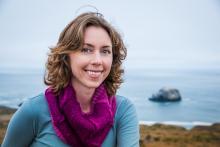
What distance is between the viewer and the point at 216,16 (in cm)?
383

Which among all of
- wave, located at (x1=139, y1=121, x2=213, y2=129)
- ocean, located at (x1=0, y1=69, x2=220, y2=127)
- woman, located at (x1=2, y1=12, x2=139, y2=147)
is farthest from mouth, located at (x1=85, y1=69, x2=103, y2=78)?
wave, located at (x1=139, y1=121, x2=213, y2=129)

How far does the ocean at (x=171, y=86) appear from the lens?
3498mm

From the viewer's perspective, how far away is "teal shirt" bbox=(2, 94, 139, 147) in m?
1.02

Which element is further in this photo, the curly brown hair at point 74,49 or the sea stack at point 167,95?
the sea stack at point 167,95

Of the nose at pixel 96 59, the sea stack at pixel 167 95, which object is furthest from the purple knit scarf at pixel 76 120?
the sea stack at pixel 167 95

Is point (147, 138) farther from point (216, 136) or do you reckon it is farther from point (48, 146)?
point (48, 146)

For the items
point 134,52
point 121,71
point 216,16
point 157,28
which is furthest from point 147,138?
point 121,71

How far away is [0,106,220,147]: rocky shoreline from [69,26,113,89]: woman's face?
8.20 feet

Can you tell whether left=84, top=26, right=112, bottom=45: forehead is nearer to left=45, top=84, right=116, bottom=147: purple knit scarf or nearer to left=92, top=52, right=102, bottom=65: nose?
left=92, top=52, right=102, bottom=65: nose

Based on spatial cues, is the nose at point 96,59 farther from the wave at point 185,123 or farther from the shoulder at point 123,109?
the wave at point 185,123

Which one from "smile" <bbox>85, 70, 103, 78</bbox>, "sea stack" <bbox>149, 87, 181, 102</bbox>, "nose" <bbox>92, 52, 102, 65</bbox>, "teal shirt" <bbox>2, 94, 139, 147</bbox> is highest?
"nose" <bbox>92, 52, 102, 65</bbox>

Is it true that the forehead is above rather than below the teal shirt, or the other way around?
above

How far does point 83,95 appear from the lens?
110cm

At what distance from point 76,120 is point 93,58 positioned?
17 cm
